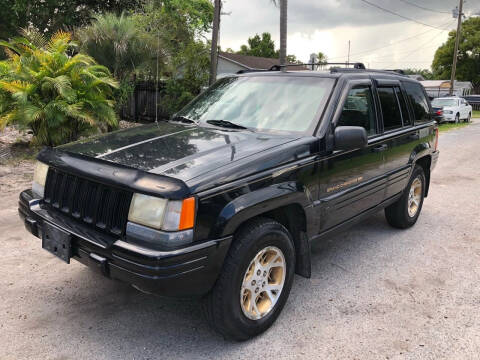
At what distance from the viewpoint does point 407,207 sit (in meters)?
5.14

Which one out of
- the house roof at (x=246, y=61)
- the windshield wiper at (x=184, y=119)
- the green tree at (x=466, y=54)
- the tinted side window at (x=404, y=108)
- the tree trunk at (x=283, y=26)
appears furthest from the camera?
the green tree at (x=466, y=54)

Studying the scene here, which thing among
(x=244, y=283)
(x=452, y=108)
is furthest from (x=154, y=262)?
(x=452, y=108)

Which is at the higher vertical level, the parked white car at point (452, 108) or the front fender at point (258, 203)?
the parked white car at point (452, 108)

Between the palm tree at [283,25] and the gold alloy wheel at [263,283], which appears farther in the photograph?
the palm tree at [283,25]

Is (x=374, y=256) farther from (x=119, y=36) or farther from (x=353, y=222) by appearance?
(x=119, y=36)

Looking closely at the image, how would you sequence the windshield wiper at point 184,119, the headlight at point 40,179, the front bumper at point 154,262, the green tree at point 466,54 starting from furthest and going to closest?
the green tree at point 466,54
the windshield wiper at point 184,119
the headlight at point 40,179
the front bumper at point 154,262

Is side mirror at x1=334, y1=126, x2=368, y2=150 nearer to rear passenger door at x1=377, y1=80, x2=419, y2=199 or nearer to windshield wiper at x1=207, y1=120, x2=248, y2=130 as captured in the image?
windshield wiper at x1=207, y1=120, x2=248, y2=130

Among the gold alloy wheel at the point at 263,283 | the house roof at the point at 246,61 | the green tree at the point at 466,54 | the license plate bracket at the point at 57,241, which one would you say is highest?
the green tree at the point at 466,54

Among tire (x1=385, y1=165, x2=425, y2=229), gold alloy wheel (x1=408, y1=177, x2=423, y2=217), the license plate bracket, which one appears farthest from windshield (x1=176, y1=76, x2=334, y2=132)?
gold alloy wheel (x1=408, y1=177, x2=423, y2=217)

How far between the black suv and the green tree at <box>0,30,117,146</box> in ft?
15.5

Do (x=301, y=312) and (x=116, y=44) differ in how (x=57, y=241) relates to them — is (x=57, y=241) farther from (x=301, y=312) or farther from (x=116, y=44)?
(x=116, y=44)

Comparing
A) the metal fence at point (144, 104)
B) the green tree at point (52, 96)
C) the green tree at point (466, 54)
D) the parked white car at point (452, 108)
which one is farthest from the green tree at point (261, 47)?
the green tree at point (52, 96)

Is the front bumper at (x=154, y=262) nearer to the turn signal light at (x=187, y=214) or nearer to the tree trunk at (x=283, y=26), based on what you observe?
the turn signal light at (x=187, y=214)

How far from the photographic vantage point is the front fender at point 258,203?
2.63m
